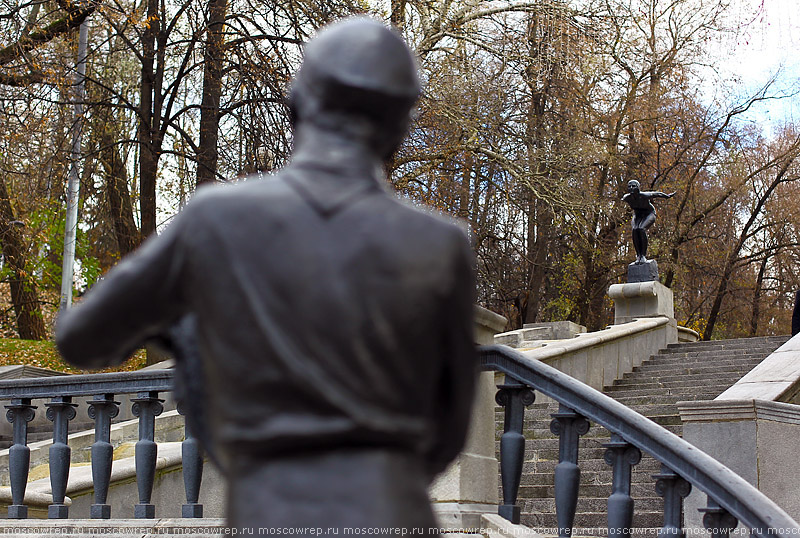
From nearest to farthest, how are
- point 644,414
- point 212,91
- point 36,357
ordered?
point 644,414
point 212,91
point 36,357

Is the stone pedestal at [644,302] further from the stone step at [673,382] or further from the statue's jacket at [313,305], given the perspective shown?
the statue's jacket at [313,305]

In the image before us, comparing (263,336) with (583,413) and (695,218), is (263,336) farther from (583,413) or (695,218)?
(695,218)

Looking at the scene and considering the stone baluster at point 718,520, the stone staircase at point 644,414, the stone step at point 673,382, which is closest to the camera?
the stone baluster at point 718,520

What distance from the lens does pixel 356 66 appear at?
2.14 metres

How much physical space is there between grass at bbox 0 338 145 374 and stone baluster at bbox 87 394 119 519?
14247 mm

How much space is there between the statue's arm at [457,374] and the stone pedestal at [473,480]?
274 cm

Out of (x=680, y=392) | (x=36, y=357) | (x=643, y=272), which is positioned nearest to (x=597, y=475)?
(x=680, y=392)

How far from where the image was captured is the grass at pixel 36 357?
19734 mm

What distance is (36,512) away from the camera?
264 inches

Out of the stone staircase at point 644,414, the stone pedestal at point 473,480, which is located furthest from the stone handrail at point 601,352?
the stone pedestal at point 473,480

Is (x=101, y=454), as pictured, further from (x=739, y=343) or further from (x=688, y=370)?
(x=739, y=343)

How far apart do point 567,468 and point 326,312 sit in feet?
10.2

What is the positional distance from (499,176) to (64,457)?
19490 mm

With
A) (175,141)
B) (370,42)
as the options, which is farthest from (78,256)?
(370,42)
